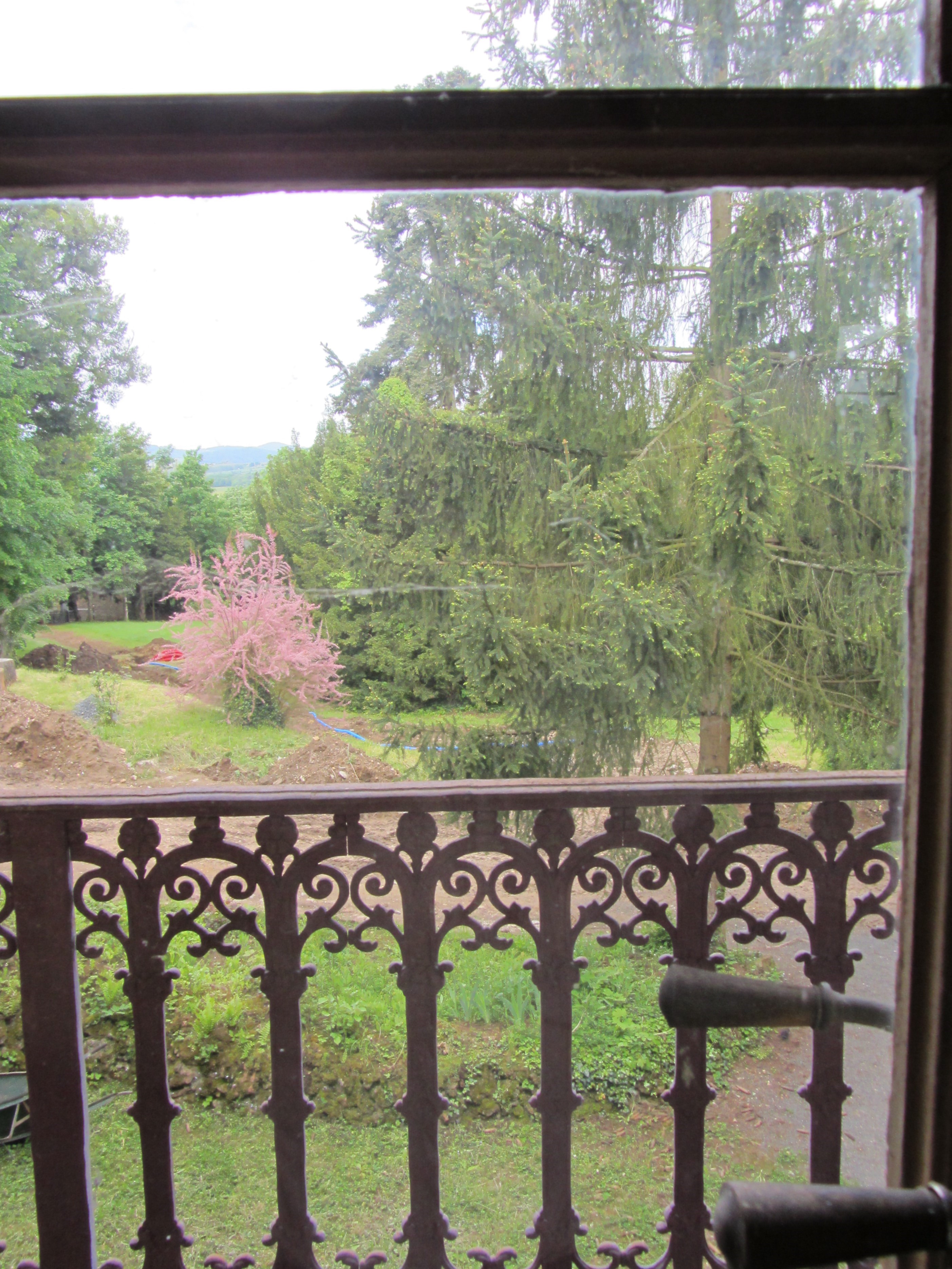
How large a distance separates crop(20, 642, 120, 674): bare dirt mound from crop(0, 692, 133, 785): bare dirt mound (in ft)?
0.62

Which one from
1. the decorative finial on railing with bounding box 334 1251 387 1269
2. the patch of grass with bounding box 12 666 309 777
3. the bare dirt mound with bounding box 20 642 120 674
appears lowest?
the decorative finial on railing with bounding box 334 1251 387 1269

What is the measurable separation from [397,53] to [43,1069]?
1242 mm

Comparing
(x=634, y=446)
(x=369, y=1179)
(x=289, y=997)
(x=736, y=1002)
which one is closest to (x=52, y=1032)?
(x=289, y=997)

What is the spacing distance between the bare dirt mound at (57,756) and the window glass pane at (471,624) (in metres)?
0.01

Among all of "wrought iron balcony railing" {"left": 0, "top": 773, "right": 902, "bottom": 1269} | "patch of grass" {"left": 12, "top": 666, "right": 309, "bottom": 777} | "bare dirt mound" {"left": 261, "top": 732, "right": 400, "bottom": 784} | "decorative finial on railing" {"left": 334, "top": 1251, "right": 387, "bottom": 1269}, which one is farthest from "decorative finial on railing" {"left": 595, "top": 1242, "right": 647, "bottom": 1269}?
"patch of grass" {"left": 12, "top": 666, "right": 309, "bottom": 777}

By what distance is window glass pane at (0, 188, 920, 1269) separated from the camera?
1.01m

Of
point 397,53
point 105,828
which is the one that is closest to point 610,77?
point 397,53

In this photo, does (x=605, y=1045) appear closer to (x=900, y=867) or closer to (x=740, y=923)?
(x=740, y=923)

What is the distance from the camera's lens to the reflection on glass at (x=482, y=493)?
109 cm

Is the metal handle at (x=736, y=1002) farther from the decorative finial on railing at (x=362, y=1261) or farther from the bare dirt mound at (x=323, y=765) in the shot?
the bare dirt mound at (x=323, y=765)

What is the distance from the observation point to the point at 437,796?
0.99 meters

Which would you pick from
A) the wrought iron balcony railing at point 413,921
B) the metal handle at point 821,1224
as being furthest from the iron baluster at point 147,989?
the metal handle at point 821,1224

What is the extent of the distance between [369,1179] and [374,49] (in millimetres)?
2613

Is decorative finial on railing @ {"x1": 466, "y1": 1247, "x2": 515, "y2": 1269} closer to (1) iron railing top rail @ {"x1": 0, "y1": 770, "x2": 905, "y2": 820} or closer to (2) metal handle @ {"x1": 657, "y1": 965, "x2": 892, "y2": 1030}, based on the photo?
(1) iron railing top rail @ {"x1": 0, "y1": 770, "x2": 905, "y2": 820}
